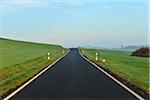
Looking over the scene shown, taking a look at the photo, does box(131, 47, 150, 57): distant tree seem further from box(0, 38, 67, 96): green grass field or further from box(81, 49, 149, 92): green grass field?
box(81, 49, 149, 92): green grass field

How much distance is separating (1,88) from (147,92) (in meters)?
5.74

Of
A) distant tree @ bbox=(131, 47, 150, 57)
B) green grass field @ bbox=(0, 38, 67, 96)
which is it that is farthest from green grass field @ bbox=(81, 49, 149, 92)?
distant tree @ bbox=(131, 47, 150, 57)

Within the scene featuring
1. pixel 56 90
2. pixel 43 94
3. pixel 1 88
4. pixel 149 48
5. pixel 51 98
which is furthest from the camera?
pixel 149 48

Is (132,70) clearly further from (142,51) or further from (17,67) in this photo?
(142,51)

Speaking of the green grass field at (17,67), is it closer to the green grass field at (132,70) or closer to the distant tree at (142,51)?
the green grass field at (132,70)

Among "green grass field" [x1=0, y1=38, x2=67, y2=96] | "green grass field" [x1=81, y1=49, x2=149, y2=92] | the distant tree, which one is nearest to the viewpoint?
"green grass field" [x1=81, y1=49, x2=149, y2=92]

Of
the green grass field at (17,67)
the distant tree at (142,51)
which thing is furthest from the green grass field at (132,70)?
the distant tree at (142,51)

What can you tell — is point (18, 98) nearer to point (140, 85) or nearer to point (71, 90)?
point (71, 90)

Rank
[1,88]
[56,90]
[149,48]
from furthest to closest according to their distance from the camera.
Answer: [149,48] < [1,88] < [56,90]

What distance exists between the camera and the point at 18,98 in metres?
12.0

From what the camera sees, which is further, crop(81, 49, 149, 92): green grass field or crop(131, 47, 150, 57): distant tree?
crop(131, 47, 150, 57): distant tree

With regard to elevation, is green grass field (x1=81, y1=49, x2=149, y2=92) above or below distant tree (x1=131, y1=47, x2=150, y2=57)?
below

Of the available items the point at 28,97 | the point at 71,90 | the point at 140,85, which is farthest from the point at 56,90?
the point at 140,85

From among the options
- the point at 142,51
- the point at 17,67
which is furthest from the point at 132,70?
the point at 142,51
